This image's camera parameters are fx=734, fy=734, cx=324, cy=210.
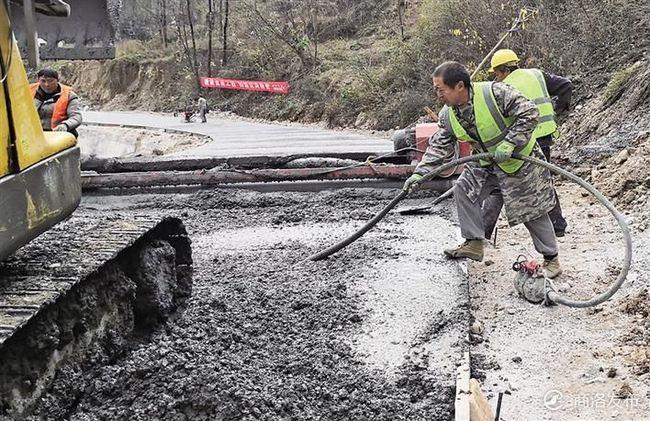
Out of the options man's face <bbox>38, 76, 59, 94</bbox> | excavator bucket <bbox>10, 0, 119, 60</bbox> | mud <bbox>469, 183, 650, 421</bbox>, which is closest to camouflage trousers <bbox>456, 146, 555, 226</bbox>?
mud <bbox>469, 183, 650, 421</bbox>

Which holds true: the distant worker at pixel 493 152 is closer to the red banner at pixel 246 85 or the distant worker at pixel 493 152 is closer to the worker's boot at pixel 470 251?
the worker's boot at pixel 470 251

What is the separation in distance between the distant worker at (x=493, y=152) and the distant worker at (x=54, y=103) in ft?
14.7

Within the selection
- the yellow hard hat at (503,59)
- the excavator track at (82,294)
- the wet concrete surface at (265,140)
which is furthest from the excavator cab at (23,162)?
the wet concrete surface at (265,140)

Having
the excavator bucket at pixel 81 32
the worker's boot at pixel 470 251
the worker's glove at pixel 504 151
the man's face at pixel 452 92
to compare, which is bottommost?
the worker's boot at pixel 470 251

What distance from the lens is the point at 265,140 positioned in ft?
58.3

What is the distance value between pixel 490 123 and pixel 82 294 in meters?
2.98

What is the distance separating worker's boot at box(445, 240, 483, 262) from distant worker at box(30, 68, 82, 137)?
15.5ft

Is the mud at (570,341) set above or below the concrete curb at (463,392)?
below

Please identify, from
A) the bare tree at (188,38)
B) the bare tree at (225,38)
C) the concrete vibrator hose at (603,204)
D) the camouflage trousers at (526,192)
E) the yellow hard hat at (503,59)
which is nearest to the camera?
the concrete vibrator hose at (603,204)

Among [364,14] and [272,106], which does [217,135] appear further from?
[364,14]

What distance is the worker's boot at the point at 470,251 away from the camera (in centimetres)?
552

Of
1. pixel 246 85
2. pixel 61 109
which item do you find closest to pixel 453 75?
pixel 61 109

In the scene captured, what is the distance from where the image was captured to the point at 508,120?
16.9ft

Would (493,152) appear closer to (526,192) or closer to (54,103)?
(526,192)
